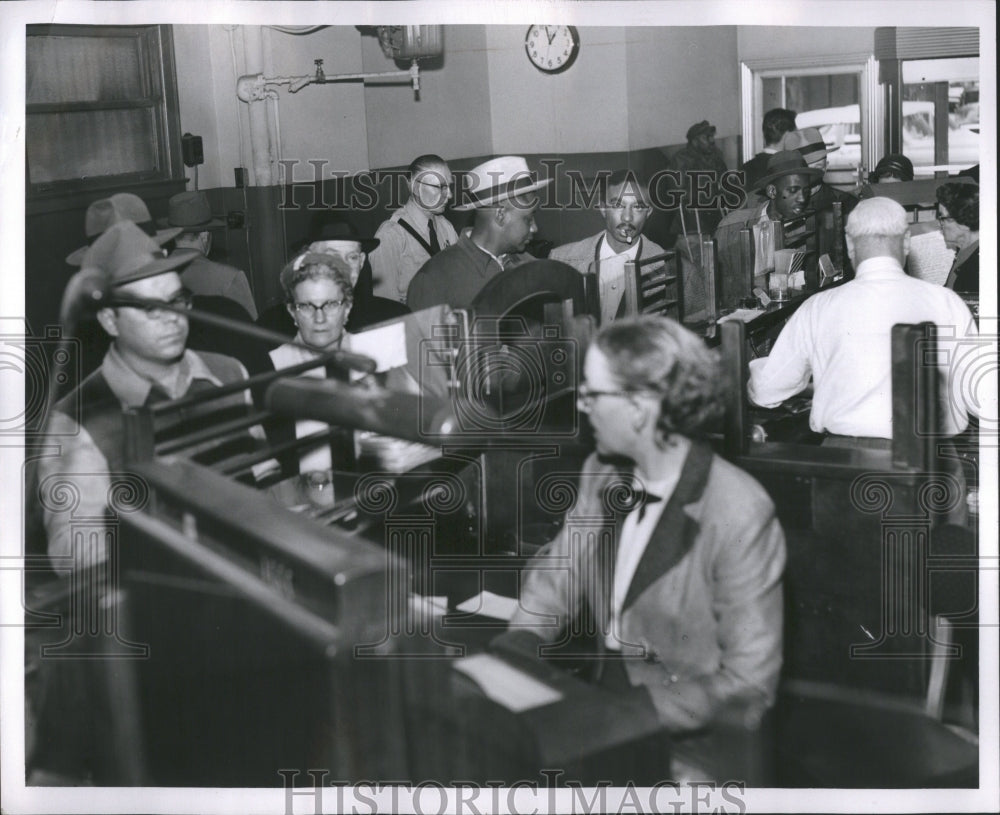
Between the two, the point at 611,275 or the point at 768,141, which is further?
the point at 768,141

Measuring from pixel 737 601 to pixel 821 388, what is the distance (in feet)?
2.31

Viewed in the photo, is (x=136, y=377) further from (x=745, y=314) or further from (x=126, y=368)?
(x=745, y=314)

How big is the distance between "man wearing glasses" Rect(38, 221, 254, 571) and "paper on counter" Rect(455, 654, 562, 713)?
70 centimetres

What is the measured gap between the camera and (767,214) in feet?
10.4

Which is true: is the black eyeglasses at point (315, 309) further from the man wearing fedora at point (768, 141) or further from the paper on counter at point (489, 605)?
the man wearing fedora at point (768, 141)

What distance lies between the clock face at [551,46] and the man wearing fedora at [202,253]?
0.80 m

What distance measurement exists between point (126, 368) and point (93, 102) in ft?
1.97

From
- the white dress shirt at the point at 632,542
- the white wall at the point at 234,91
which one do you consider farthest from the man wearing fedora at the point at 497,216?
the white dress shirt at the point at 632,542

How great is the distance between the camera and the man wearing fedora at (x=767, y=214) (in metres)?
3.08

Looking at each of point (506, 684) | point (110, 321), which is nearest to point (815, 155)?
point (506, 684)

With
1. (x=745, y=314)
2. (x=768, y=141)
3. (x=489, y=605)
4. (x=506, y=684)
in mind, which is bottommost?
(x=506, y=684)

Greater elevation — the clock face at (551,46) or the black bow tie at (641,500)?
the clock face at (551,46)

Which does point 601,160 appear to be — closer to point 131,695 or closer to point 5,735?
point 131,695

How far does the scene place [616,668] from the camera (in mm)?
2053
